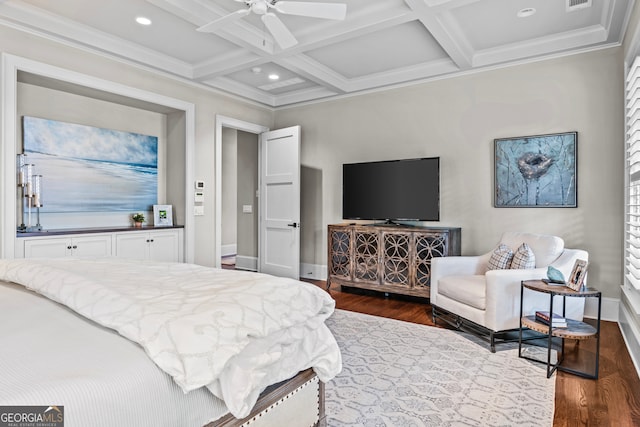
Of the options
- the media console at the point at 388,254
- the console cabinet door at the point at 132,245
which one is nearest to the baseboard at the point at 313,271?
the media console at the point at 388,254

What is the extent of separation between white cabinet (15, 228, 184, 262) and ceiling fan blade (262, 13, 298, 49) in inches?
101

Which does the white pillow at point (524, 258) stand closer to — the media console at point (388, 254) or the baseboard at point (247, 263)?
the media console at point (388, 254)

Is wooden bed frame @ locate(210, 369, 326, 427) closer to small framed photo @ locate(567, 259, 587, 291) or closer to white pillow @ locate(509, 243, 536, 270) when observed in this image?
small framed photo @ locate(567, 259, 587, 291)

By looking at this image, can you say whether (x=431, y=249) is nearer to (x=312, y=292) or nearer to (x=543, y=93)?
(x=543, y=93)

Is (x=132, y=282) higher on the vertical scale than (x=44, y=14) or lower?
lower

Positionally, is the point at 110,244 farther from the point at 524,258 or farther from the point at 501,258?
the point at 524,258

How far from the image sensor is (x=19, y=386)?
33.9 inches

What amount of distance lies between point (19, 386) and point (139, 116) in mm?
4483

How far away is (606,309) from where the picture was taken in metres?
3.72

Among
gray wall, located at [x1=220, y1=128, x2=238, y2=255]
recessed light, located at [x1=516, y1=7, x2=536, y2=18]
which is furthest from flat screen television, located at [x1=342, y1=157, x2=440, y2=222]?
gray wall, located at [x1=220, y1=128, x2=238, y2=255]

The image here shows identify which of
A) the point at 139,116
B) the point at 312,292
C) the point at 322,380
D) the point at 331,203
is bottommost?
the point at 322,380

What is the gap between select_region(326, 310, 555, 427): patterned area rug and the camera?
202 cm

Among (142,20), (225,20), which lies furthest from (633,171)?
(142,20)

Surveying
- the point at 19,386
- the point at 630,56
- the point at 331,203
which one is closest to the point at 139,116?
the point at 331,203
